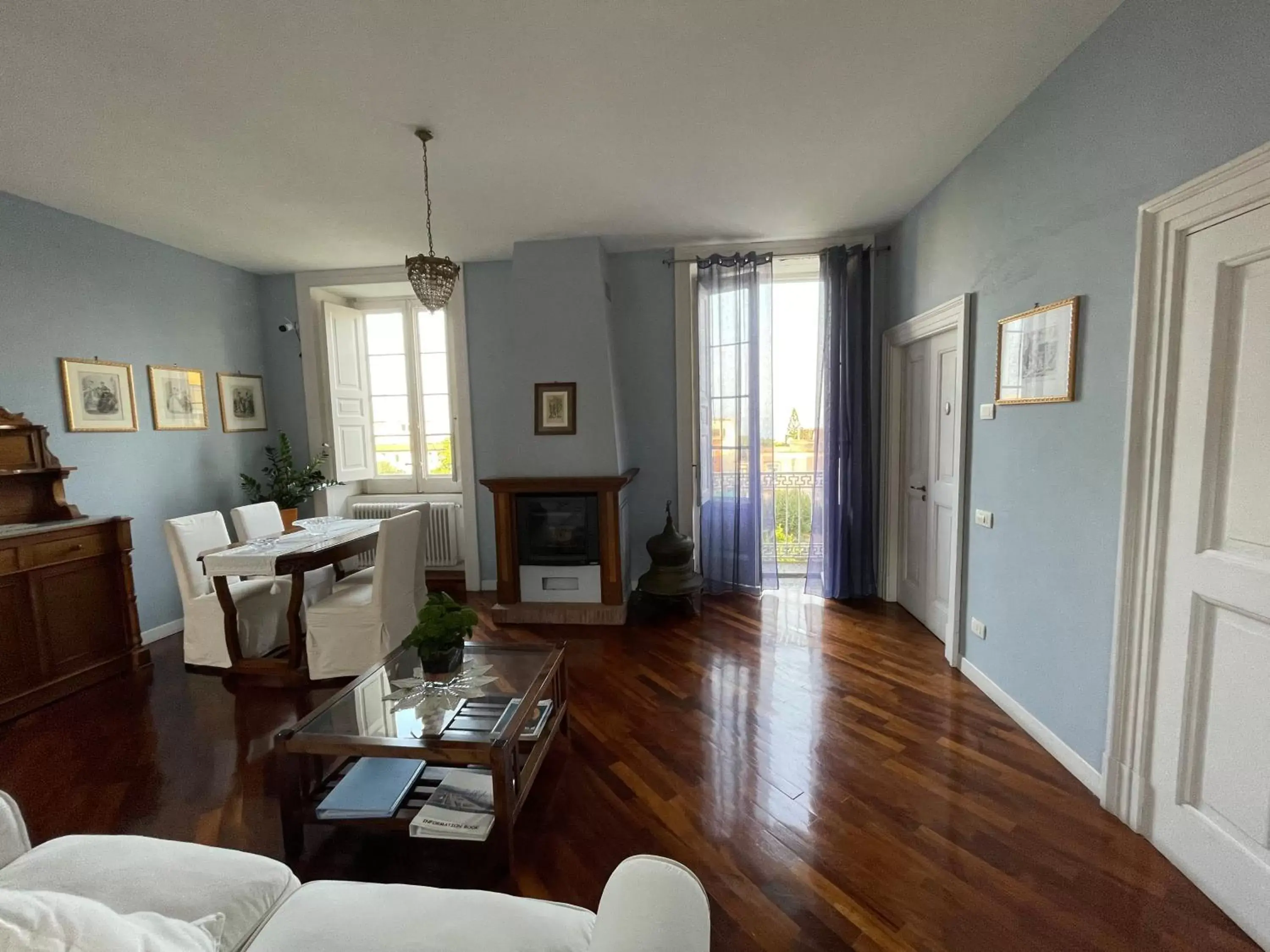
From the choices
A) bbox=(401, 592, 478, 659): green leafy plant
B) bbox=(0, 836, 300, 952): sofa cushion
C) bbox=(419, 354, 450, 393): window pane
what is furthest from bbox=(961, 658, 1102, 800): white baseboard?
bbox=(419, 354, 450, 393): window pane

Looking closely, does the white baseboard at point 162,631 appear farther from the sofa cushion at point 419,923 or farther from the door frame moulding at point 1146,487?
the door frame moulding at point 1146,487

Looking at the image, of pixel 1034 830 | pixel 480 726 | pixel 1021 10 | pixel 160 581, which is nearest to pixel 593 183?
pixel 1021 10

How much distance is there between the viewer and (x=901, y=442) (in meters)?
3.83

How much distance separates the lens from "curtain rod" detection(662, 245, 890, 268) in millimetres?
3814

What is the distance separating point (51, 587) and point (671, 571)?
11.1 feet

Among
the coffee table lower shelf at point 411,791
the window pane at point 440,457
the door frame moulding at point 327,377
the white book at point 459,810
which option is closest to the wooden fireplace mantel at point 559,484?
the door frame moulding at point 327,377

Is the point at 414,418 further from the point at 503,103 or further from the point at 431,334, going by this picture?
the point at 503,103

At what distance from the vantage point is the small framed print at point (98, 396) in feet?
10.6

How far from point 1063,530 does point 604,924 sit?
→ 2.15 meters

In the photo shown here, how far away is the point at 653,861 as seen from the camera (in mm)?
939

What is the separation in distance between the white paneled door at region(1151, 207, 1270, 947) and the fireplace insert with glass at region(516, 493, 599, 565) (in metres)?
2.92

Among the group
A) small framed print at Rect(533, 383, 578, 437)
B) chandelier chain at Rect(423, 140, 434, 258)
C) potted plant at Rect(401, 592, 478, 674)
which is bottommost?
potted plant at Rect(401, 592, 478, 674)

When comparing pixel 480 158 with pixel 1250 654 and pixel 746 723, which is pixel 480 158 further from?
pixel 1250 654

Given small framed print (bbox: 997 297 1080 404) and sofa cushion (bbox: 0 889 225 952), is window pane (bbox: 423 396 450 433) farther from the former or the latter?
sofa cushion (bbox: 0 889 225 952)
